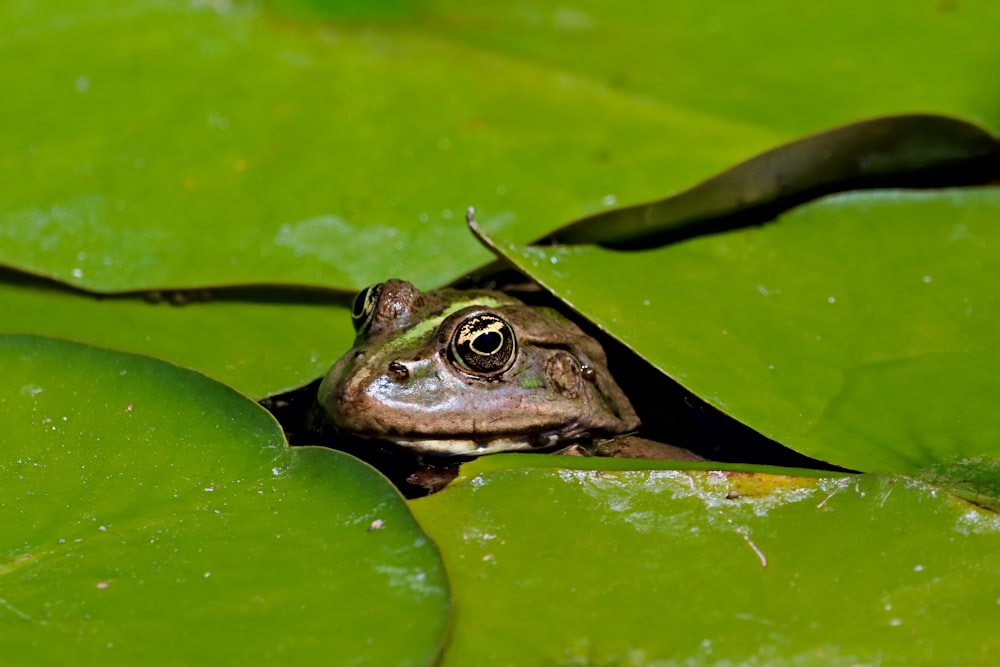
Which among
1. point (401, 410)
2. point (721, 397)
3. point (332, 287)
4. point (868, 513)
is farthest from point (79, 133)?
point (868, 513)

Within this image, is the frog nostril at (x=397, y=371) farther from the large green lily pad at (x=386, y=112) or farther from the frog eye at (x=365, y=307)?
the large green lily pad at (x=386, y=112)

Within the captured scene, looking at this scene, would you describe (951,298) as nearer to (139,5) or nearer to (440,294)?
(440,294)

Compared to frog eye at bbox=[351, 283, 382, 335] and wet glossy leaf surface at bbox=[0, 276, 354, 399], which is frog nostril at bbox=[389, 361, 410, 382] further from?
wet glossy leaf surface at bbox=[0, 276, 354, 399]

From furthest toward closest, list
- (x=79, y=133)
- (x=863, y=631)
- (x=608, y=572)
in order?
(x=79, y=133), (x=608, y=572), (x=863, y=631)

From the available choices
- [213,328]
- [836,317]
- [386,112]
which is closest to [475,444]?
[213,328]

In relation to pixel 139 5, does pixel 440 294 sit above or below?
below

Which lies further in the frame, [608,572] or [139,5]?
[139,5]
